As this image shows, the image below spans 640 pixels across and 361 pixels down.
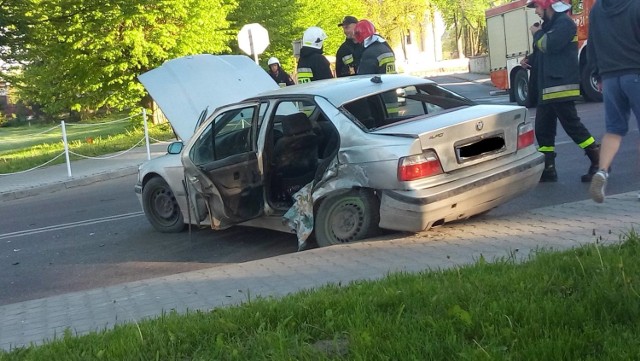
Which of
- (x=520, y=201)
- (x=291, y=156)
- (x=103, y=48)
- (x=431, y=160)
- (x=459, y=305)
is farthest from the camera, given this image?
(x=103, y=48)

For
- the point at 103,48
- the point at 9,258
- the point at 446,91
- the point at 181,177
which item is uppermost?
the point at 103,48

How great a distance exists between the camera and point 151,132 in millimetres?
27094

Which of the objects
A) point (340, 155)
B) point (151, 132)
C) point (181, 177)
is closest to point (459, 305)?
point (340, 155)

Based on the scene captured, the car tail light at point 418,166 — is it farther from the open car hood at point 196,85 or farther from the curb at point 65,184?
the curb at point 65,184

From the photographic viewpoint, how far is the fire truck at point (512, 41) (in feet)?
71.4

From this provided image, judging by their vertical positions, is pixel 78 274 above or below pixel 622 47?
below

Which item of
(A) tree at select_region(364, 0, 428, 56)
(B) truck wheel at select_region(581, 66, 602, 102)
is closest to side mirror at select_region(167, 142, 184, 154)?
(B) truck wheel at select_region(581, 66, 602, 102)

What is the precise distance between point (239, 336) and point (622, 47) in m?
4.16

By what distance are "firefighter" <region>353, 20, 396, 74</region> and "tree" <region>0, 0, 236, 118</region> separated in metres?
14.1

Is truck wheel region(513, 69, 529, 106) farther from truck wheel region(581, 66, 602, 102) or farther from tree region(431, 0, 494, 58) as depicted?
tree region(431, 0, 494, 58)

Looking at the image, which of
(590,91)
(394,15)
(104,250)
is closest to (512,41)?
(590,91)

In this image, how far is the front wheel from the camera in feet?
70.7

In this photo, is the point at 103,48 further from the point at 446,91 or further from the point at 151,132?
the point at 446,91

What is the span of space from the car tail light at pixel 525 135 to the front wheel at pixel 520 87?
49.2 feet
